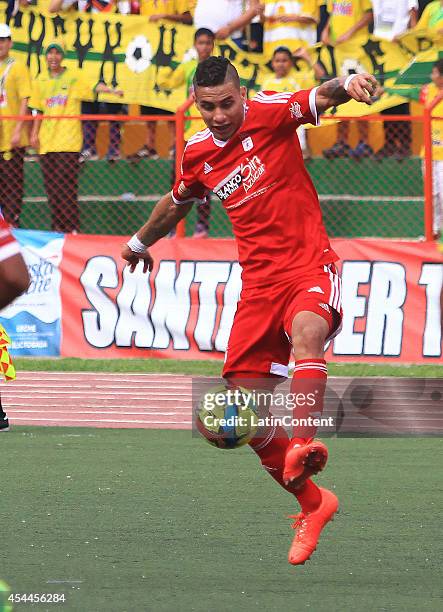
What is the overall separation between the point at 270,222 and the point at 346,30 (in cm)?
849

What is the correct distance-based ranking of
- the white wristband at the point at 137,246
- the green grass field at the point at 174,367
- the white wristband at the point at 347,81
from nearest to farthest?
1. the white wristband at the point at 347,81
2. the white wristband at the point at 137,246
3. the green grass field at the point at 174,367

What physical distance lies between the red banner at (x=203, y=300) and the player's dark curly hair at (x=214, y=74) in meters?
6.47

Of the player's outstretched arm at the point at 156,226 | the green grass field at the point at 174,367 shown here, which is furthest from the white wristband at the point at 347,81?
the green grass field at the point at 174,367

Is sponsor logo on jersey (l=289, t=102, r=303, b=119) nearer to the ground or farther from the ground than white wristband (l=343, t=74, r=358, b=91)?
nearer to the ground

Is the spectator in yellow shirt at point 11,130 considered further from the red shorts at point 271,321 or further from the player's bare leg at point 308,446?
the player's bare leg at point 308,446

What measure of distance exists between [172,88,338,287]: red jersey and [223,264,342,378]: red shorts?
0.07 metres

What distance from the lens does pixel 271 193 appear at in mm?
6219

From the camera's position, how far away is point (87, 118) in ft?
42.7

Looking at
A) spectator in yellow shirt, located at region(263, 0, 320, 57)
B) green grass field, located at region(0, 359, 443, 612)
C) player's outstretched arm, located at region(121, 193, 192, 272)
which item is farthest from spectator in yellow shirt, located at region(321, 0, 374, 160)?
player's outstretched arm, located at region(121, 193, 192, 272)

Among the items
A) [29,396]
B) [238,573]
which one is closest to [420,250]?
[29,396]

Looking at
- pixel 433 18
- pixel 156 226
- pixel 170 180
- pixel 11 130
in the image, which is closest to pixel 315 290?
pixel 156 226

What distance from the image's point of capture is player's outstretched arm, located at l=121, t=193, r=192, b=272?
22.3 ft

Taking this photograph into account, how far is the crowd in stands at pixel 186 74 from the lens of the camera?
1381 centimetres
